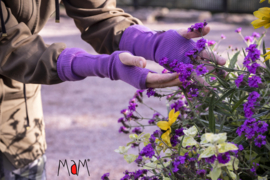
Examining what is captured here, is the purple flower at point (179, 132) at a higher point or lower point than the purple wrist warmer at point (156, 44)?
lower

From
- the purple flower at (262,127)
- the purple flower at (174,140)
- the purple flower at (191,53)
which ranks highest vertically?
the purple flower at (191,53)

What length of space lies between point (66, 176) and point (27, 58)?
1714 millimetres

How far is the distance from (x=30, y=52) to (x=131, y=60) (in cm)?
36

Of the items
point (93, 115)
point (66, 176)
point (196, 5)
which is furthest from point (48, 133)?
point (196, 5)

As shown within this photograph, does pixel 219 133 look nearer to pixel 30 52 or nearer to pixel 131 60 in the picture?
pixel 131 60

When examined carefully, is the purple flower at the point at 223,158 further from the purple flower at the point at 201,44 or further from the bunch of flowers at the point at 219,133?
the purple flower at the point at 201,44

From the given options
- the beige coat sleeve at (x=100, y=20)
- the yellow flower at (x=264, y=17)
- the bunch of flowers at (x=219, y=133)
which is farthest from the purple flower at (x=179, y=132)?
the beige coat sleeve at (x=100, y=20)

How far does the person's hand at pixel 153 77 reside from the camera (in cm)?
86

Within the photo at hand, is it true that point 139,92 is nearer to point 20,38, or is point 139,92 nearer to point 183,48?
point 183,48

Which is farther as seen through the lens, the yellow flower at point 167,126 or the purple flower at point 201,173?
the yellow flower at point 167,126

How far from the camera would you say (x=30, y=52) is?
39.3 inches

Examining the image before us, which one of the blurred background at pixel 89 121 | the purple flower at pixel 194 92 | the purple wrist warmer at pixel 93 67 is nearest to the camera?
the purple flower at pixel 194 92

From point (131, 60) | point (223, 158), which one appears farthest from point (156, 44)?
point (223, 158)

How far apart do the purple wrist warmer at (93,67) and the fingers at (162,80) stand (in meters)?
0.03
